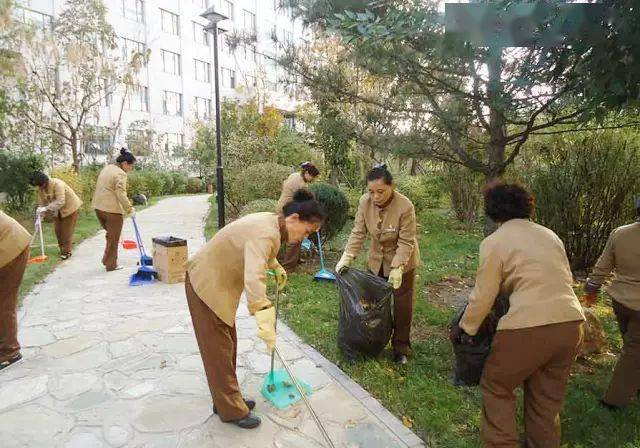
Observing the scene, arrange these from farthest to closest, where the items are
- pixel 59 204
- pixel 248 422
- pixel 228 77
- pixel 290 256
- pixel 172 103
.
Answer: pixel 228 77 < pixel 172 103 < pixel 59 204 < pixel 290 256 < pixel 248 422

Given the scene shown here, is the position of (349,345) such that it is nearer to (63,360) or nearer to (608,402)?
(608,402)

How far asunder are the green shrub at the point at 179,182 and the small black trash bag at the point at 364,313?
21.2 meters

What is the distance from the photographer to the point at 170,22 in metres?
27.8

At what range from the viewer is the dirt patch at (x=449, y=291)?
5.51m

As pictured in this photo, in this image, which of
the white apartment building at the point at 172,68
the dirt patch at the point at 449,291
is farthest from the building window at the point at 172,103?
the dirt patch at the point at 449,291

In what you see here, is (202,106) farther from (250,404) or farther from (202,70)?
(250,404)

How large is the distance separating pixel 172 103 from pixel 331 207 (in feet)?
79.2

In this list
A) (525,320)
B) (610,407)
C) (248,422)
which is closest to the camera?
(525,320)

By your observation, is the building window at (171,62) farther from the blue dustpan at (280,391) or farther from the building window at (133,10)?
the blue dustpan at (280,391)

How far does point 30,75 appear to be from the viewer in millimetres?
14492

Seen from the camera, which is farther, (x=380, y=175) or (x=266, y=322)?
(x=380, y=175)

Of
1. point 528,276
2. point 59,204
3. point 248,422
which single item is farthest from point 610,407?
point 59,204

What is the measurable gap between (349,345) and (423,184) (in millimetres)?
9164

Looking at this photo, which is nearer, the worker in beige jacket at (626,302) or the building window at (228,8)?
the worker in beige jacket at (626,302)
